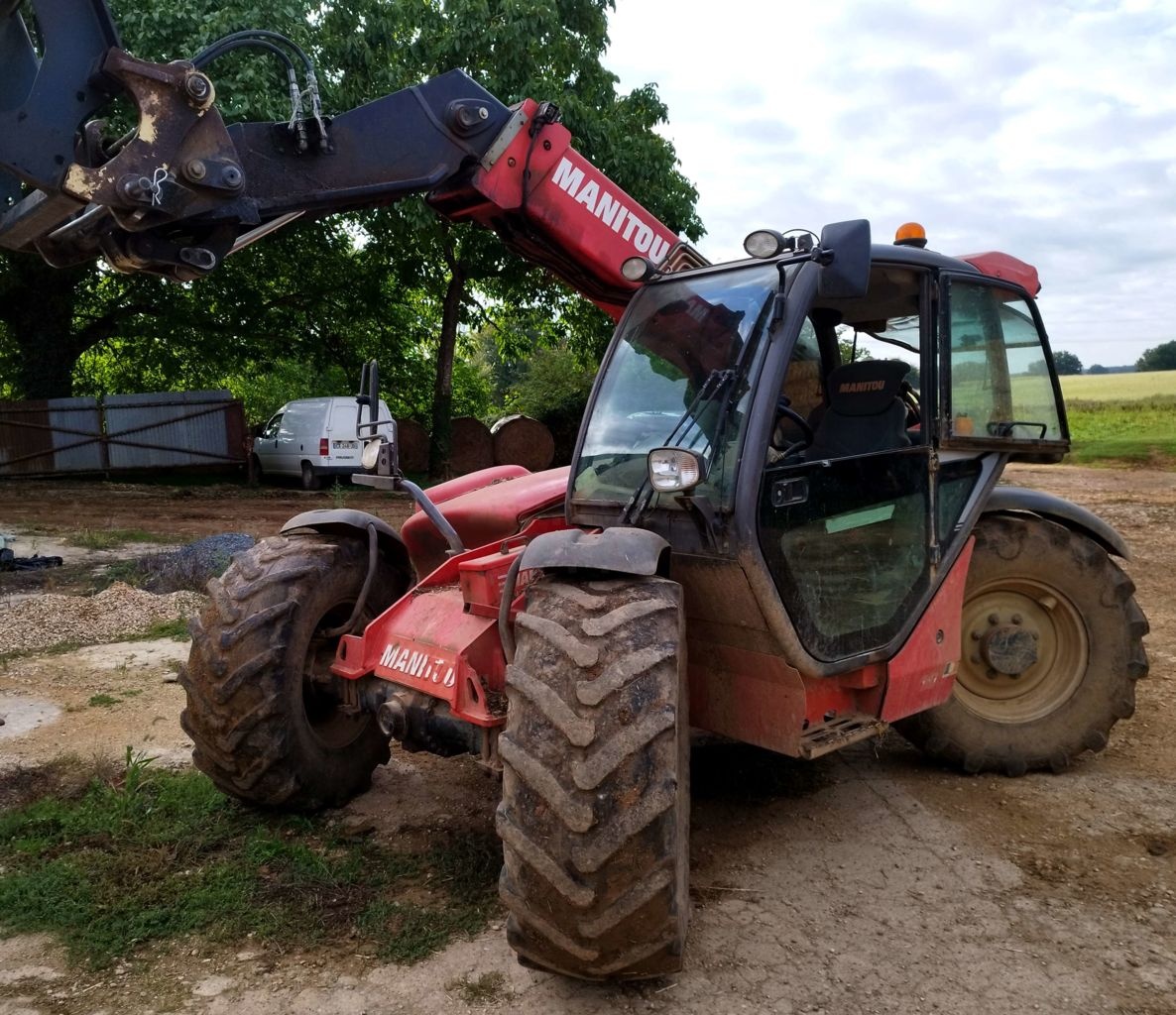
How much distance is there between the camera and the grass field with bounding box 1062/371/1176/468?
24.4 m

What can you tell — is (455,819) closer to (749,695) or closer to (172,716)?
(749,695)

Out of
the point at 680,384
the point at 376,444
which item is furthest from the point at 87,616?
the point at 680,384

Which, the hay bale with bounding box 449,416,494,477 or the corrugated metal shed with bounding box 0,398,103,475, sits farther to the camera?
the hay bale with bounding box 449,416,494,477

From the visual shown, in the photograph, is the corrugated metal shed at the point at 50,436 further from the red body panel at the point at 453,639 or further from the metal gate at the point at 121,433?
the red body panel at the point at 453,639

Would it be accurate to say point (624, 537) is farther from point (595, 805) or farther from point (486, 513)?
point (486, 513)

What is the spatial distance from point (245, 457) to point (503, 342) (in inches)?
231

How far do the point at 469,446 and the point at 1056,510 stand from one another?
16.2 meters

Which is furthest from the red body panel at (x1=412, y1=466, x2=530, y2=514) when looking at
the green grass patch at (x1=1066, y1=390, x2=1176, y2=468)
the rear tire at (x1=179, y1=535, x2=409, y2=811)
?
the green grass patch at (x1=1066, y1=390, x2=1176, y2=468)

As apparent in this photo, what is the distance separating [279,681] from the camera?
4.14 m

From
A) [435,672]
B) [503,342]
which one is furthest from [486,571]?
[503,342]

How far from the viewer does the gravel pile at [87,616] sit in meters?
7.37

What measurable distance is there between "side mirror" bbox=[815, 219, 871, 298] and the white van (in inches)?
594

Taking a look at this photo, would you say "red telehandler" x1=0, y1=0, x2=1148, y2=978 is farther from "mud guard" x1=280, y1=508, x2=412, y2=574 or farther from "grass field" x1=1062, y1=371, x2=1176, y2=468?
"grass field" x1=1062, y1=371, x2=1176, y2=468

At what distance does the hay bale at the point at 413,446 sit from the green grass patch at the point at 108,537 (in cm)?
696
